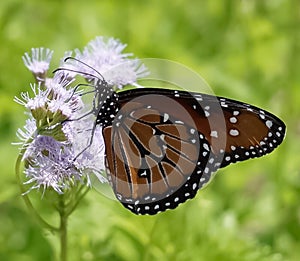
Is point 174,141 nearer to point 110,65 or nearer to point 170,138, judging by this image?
point 170,138

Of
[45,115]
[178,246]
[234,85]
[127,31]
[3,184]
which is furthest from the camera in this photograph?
[127,31]

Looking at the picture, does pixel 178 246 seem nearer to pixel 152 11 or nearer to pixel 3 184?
pixel 3 184

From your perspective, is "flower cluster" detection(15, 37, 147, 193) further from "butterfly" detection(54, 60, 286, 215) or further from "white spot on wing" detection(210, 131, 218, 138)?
"white spot on wing" detection(210, 131, 218, 138)

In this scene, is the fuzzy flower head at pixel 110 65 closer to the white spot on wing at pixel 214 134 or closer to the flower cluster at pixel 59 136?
the flower cluster at pixel 59 136

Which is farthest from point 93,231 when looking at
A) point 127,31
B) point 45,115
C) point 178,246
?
point 127,31

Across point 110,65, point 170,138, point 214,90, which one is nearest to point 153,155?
point 170,138

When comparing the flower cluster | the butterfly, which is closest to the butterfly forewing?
the butterfly

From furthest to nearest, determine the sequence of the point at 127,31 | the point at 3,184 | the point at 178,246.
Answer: the point at 127,31 < the point at 3,184 < the point at 178,246

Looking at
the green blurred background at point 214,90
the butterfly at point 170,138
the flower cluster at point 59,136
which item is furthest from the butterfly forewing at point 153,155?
the green blurred background at point 214,90
